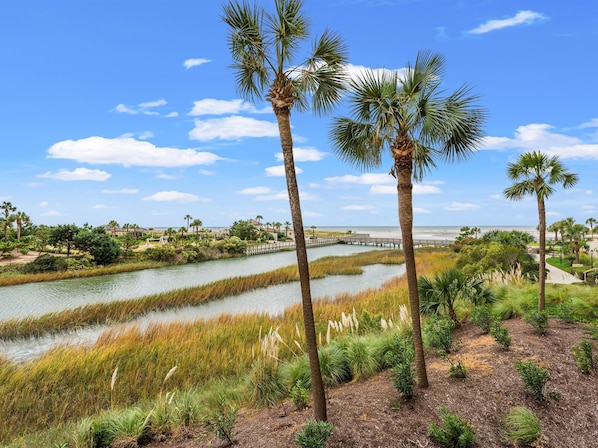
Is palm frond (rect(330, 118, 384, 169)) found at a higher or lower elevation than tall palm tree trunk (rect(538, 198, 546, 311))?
higher

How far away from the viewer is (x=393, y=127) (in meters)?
5.48

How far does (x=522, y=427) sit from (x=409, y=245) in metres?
2.76

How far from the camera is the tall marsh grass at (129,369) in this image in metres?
6.55

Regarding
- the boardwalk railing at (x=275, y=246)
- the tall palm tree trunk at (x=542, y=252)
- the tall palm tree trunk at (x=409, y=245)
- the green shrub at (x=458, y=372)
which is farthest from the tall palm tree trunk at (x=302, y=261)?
the boardwalk railing at (x=275, y=246)

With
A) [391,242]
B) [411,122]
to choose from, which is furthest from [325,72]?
[391,242]

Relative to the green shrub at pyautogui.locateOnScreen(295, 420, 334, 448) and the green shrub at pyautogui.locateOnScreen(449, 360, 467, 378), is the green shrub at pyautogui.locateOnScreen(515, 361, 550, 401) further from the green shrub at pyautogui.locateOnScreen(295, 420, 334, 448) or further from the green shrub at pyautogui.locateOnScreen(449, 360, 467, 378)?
the green shrub at pyautogui.locateOnScreen(295, 420, 334, 448)

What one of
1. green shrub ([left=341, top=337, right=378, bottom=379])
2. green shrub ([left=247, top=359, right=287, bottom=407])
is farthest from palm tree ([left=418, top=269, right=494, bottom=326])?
green shrub ([left=247, top=359, right=287, bottom=407])

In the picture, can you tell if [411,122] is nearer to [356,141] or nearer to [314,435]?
[356,141]

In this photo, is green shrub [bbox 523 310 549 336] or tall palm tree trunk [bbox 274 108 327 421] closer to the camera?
tall palm tree trunk [bbox 274 108 327 421]

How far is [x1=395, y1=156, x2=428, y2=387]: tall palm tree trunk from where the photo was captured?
530 cm

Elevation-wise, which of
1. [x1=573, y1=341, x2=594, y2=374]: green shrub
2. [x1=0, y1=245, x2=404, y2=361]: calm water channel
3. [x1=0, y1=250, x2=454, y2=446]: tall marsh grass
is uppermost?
[x1=573, y1=341, x2=594, y2=374]: green shrub

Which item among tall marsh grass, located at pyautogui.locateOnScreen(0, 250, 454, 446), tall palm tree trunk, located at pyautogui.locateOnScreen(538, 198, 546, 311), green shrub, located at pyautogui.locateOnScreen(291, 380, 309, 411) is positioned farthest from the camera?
tall palm tree trunk, located at pyautogui.locateOnScreen(538, 198, 546, 311)

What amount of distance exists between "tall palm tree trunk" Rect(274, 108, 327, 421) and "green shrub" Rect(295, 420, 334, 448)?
577mm

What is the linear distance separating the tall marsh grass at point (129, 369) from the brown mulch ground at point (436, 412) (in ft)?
4.17
